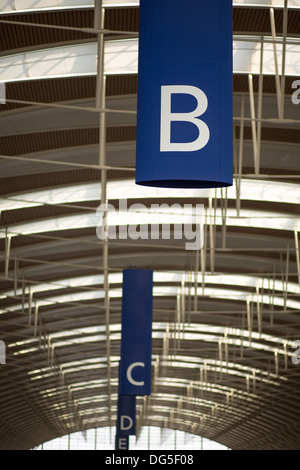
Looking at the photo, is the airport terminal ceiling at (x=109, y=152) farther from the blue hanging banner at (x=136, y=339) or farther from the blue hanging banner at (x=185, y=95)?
the blue hanging banner at (x=185, y=95)

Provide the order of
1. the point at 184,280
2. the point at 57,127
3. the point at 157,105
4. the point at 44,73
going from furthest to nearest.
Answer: the point at 184,280
the point at 57,127
the point at 44,73
the point at 157,105

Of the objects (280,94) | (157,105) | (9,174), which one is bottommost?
(157,105)

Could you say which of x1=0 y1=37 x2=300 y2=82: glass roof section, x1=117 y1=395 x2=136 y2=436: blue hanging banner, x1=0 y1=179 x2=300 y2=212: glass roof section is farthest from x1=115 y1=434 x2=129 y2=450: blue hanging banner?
x1=0 y1=37 x2=300 y2=82: glass roof section

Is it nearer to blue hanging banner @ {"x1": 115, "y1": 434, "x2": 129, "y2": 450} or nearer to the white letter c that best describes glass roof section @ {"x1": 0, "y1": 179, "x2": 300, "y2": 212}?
the white letter c

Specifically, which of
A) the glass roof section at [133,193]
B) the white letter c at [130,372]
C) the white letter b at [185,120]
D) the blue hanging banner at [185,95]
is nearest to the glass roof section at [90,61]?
the white letter c at [130,372]

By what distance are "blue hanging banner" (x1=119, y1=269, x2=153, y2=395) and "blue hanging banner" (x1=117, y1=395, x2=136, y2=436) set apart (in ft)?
60.6

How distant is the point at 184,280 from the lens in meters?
42.9

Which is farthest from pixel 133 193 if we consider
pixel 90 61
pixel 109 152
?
pixel 90 61

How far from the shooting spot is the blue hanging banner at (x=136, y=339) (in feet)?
83.3

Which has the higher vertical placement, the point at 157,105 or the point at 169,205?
the point at 169,205

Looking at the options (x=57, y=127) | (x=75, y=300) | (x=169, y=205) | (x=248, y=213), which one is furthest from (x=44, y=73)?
(x=75, y=300)

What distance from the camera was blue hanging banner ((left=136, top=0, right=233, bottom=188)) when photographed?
11.0 m
